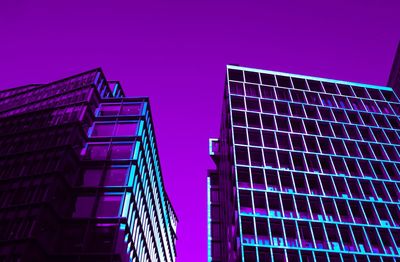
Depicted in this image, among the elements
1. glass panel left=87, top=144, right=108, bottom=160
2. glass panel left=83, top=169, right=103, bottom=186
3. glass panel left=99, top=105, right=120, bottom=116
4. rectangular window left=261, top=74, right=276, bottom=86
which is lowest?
glass panel left=83, top=169, right=103, bottom=186

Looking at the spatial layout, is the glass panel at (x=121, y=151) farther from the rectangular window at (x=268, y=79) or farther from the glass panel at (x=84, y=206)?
the rectangular window at (x=268, y=79)

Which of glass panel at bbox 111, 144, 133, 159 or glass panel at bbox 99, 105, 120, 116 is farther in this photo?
glass panel at bbox 99, 105, 120, 116

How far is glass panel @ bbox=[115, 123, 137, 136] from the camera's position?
52625mm

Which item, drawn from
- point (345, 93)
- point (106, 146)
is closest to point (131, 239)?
point (106, 146)

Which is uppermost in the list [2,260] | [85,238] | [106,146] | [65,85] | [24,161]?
[65,85]

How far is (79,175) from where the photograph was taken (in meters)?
47.5

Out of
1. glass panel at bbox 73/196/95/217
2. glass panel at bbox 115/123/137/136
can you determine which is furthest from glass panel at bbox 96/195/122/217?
glass panel at bbox 115/123/137/136

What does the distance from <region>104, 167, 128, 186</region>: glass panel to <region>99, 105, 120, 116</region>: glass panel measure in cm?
1096

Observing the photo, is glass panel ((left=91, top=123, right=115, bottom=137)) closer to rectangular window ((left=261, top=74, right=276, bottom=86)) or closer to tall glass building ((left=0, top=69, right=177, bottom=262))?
tall glass building ((left=0, top=69, right=177, bottom=262))

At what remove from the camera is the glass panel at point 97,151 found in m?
49.4

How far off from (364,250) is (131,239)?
2804 centimetres

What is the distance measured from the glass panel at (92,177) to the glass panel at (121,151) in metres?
2.78

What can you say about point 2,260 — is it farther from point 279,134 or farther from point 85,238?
point 279,134

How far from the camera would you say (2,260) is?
36.0 metres
